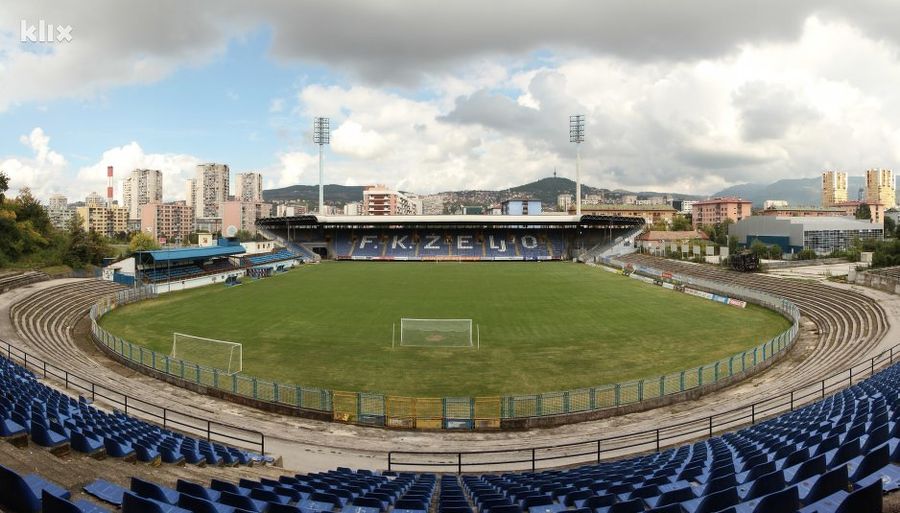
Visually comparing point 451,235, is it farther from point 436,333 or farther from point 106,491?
point 106,491

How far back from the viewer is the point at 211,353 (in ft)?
71.7

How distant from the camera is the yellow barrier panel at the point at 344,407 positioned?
15.2m

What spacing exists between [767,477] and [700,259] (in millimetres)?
61089

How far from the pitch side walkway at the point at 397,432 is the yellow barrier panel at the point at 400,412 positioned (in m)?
0.41

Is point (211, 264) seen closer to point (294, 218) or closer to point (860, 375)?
point (294, 218)

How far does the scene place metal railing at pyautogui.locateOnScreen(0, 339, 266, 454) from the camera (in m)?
12.8

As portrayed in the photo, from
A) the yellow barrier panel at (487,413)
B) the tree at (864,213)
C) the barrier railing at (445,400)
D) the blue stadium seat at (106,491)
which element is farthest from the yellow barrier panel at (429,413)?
the tree at (864,213)

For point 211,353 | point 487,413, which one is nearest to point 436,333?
point 211,353

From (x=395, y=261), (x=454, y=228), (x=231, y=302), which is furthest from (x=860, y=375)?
(x=454, y=228)

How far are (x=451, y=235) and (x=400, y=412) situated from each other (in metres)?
71.3

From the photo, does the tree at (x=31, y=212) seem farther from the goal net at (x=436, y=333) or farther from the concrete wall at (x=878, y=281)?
the concrete wall at (x=878, y=281)

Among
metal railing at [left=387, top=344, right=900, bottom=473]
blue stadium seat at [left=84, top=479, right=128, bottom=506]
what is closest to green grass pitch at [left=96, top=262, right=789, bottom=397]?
metal railing at [left=387, top=344, right=900, bottom=473]

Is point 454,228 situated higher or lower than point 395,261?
higher

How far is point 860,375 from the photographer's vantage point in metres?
15.8
